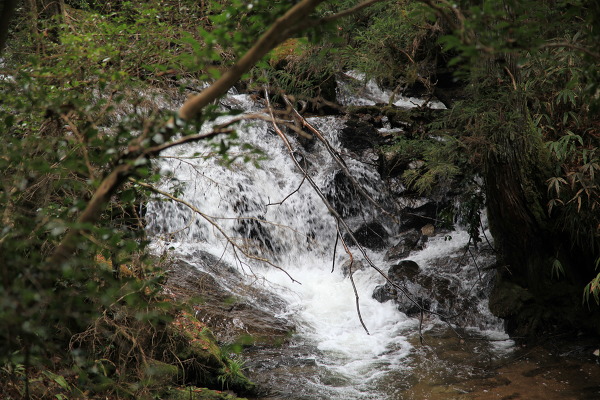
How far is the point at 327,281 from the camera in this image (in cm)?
904

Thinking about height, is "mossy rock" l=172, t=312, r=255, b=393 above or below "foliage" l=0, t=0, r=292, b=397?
below

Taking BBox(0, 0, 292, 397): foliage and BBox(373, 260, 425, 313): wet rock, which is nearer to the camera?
BBox(0, 0, 292, 397): foliage

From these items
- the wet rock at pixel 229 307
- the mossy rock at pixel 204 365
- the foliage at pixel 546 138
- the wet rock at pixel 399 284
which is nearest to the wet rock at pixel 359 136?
the wet rock at pixel 399 284

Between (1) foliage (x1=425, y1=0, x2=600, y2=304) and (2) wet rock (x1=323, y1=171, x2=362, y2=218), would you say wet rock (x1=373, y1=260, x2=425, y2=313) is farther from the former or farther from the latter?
(1) foliage (x1=425, y1=0, x2=600, y2=304)

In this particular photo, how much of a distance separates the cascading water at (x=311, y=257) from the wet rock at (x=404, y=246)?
0.25 meters

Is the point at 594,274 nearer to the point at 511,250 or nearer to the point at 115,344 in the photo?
the point at 511,250

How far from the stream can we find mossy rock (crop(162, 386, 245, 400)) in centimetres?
79

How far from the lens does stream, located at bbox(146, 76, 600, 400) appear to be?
589cm

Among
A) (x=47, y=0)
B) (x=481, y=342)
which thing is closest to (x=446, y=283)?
(x=481, y=342)

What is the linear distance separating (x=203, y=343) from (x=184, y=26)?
138 inches

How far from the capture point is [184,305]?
8.93 feet

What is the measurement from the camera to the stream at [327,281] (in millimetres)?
5887

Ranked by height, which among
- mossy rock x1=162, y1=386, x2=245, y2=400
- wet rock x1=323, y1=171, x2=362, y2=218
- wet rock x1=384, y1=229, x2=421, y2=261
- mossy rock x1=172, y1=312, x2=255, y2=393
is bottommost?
mossy rock x1=162, y1=386, x2=245, y2=400

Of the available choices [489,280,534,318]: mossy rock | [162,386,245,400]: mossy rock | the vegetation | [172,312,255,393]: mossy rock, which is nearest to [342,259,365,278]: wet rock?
the vegetation
